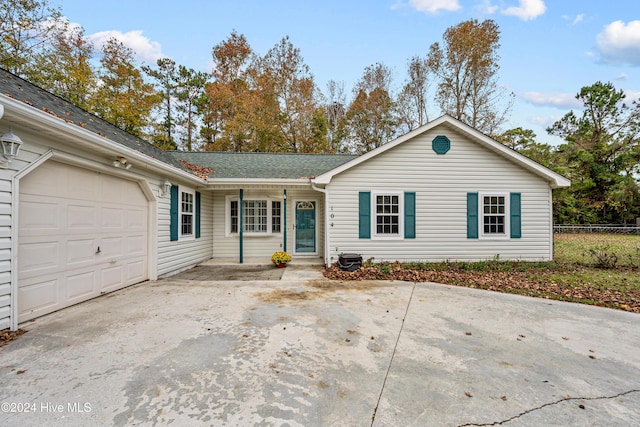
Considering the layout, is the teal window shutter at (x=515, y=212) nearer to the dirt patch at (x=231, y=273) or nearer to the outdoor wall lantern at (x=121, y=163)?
the dirt patch at (x=231, y=273)

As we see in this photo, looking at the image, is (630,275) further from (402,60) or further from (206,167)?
(402,60)

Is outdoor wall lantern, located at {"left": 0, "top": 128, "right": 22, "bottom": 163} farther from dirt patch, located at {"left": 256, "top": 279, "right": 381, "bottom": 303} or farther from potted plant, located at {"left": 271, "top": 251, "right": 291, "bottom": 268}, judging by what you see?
potted plant, located at {"left": 271, "top": 251, "right": 291, "bottom": 268}

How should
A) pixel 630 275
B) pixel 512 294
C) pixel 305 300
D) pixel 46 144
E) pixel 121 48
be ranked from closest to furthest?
1. pixel 46 144
2. pixel 305 300
3. pixel 512 294
4. pixel 630 275
5. pixel 121 48

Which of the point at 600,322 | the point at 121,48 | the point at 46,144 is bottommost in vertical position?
the point at 600,322

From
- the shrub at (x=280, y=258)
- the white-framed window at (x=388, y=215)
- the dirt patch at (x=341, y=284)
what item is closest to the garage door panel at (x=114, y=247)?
the shrub at (x=280, y=258)

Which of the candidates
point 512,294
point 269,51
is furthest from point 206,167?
point 269,51

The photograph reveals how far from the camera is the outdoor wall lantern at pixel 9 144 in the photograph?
3302 mm

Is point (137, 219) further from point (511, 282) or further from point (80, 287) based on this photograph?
point (511, 282)

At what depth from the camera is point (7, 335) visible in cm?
335

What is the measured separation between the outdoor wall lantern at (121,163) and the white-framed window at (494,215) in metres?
9.10

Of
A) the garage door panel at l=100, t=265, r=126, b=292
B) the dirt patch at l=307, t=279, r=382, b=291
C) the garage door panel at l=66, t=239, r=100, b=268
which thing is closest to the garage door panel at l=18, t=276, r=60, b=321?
the garage door panel at l=66, t=239, r=100, b=268

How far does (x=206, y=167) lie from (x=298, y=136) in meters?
9.76

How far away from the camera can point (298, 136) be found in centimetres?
1831

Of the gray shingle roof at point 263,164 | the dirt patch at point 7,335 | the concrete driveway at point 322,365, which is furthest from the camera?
the gray shingle roof at point 263,164
